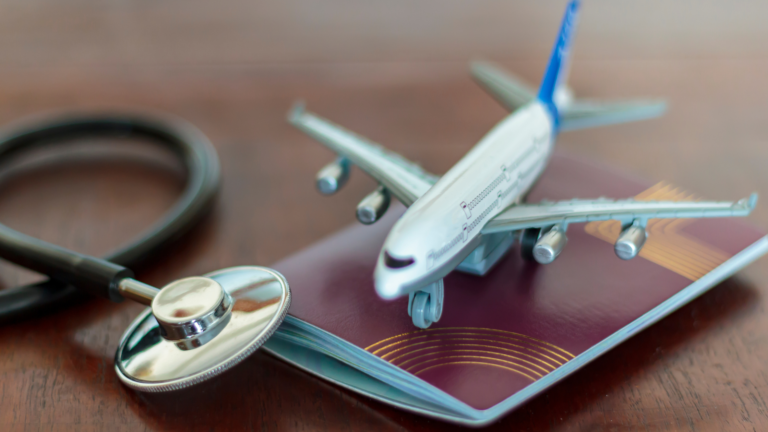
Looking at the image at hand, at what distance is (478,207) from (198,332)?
1.01ft

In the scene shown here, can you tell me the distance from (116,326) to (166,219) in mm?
165

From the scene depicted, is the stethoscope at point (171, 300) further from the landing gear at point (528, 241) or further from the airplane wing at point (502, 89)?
the airplane wing at point (502, 89)

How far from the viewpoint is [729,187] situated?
968mm

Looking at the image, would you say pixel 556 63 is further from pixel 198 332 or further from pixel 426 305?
pixel 198 332

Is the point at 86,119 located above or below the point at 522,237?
below

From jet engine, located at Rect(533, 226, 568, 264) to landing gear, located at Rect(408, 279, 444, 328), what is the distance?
11 centimetres

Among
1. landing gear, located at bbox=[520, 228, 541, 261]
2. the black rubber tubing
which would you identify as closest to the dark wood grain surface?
the black rubber tubing

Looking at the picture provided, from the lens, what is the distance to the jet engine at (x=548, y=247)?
0.63 m

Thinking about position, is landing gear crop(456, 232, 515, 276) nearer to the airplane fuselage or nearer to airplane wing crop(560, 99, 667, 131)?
the airplane fuselage

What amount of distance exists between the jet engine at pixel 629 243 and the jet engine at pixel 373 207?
0.88ft

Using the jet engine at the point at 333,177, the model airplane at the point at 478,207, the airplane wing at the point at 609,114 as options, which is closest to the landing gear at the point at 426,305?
the model airplane at the point at 478,207

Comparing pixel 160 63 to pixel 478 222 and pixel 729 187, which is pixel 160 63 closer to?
pixel 478 222

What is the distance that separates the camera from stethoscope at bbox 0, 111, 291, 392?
0.57 metres

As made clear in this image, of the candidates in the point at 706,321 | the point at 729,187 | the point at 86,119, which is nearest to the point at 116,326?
the point at 86,119
